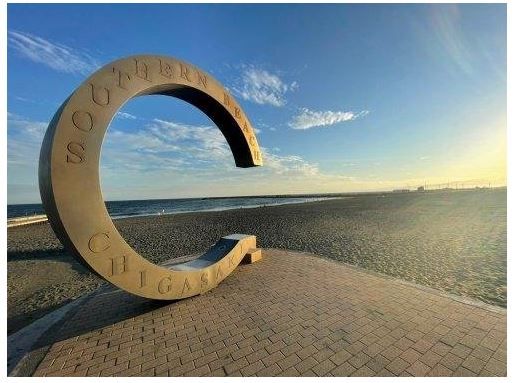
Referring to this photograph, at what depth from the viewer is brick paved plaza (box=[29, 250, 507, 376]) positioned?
3.58m

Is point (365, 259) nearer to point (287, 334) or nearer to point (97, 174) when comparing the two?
point (287, 334)

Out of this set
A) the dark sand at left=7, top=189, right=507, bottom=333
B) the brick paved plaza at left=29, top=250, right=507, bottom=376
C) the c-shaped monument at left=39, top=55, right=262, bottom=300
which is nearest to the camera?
the brick paved plaza at left=29, top=250, right=507, bottom=376

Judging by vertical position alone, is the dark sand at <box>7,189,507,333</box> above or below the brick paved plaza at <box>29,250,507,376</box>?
below

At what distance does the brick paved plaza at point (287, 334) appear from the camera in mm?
3576

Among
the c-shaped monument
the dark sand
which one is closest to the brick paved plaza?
the c-shaped monument

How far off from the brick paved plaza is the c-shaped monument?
743 mm

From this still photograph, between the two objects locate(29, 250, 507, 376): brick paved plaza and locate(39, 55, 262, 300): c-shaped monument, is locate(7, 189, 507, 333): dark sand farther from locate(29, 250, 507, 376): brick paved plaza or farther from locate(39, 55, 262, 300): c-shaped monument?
locate(39, 55, 262, 300): c-shaped monument

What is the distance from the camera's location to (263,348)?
394 cm

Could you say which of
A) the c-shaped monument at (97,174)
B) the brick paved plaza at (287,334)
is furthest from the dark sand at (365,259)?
the c-shaped monument at (97,174)

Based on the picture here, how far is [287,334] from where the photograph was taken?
14.1 feet

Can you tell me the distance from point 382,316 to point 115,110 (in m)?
5.75

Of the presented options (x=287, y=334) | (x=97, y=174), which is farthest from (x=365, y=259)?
(x=97, y=174)

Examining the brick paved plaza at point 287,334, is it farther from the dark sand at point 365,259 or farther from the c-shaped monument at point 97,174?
the dark sand at point 365,259
